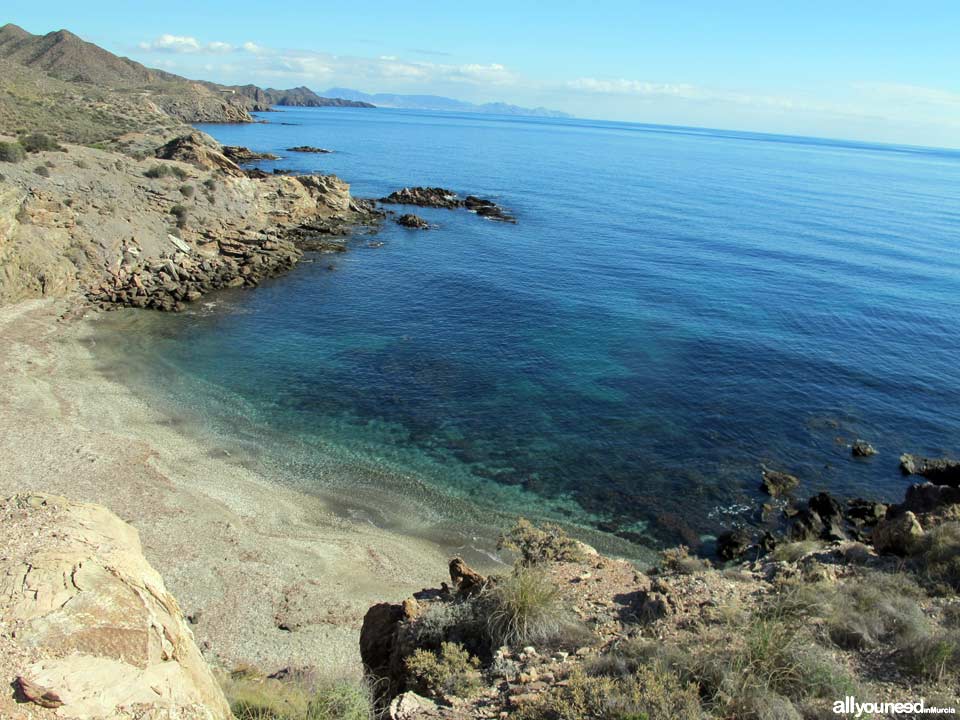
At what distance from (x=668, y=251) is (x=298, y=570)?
5452 centimetres

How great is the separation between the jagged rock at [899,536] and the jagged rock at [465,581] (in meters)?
11.7

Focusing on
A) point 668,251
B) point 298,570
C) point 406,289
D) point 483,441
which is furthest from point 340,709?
point 668,251

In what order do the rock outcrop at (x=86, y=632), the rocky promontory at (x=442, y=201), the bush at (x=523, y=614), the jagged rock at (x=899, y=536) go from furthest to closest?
the rocky promontory at (x=442, y=201)
the jagged rock at (x=899, y=536)
the bush at (x=523, y=614)
the rock outcrop at (x=86, y=632)

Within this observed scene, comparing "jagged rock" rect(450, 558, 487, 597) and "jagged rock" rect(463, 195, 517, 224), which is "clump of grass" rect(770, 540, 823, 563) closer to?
"jagged rock" rect(450, 558, 487, 597)

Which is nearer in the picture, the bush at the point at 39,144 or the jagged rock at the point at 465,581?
the jagged rock at the point at 465,581

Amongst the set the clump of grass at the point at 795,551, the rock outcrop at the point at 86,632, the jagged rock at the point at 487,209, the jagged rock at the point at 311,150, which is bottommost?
the clump of grass at the point at 795,551

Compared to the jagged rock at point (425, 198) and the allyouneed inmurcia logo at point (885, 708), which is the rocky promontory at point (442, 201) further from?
the allyouneed inmurcia logo at point (885, 708)

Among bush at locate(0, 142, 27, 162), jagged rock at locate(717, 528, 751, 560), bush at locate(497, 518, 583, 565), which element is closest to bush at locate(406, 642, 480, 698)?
bush at locate(497, 518, 583, 565)

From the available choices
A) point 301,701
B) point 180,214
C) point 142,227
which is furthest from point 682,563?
point 180,214

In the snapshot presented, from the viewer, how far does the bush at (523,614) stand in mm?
12312

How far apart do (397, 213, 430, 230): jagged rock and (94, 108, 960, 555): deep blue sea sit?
2680mm

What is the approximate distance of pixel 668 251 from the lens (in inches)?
2527

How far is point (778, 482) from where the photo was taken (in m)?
26.9

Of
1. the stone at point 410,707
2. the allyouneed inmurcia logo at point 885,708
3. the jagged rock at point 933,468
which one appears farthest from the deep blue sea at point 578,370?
the allyouneed inmurcia logo at point 885,708
